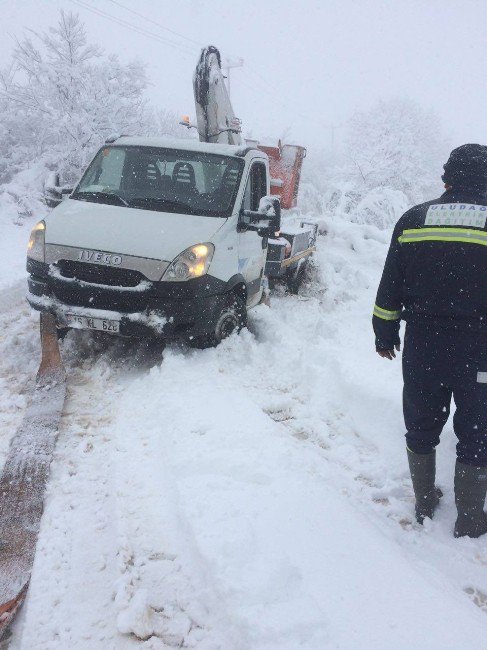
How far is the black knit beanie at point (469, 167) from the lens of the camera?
7.61 ft

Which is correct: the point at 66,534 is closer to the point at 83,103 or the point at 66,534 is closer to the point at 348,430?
the point at 348,430

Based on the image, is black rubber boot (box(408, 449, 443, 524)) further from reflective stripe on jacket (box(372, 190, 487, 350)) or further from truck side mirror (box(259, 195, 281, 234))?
truck side mirror (box(259, 195, 281, 234))

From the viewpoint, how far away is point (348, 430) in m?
3.70

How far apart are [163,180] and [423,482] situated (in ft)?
12.7

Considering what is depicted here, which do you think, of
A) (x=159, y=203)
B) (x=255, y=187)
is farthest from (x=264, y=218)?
(x=159, y=203)

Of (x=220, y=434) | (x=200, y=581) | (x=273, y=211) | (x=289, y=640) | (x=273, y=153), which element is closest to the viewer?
(x=289, y=640)

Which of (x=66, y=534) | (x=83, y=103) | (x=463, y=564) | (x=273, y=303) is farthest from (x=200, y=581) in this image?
(x=83, y=103)

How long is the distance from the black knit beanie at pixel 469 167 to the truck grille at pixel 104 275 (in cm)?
255

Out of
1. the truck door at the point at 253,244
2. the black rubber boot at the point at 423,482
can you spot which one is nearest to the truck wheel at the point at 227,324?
the truck door at the point at 253,244

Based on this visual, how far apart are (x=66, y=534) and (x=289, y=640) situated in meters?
1.26

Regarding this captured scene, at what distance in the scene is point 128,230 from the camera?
4.20m

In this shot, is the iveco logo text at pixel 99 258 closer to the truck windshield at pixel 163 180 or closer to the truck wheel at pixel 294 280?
the truck windshield at pixel 163 180

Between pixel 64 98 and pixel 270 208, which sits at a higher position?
pixel 64 98

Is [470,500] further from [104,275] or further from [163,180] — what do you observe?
[163,180]
